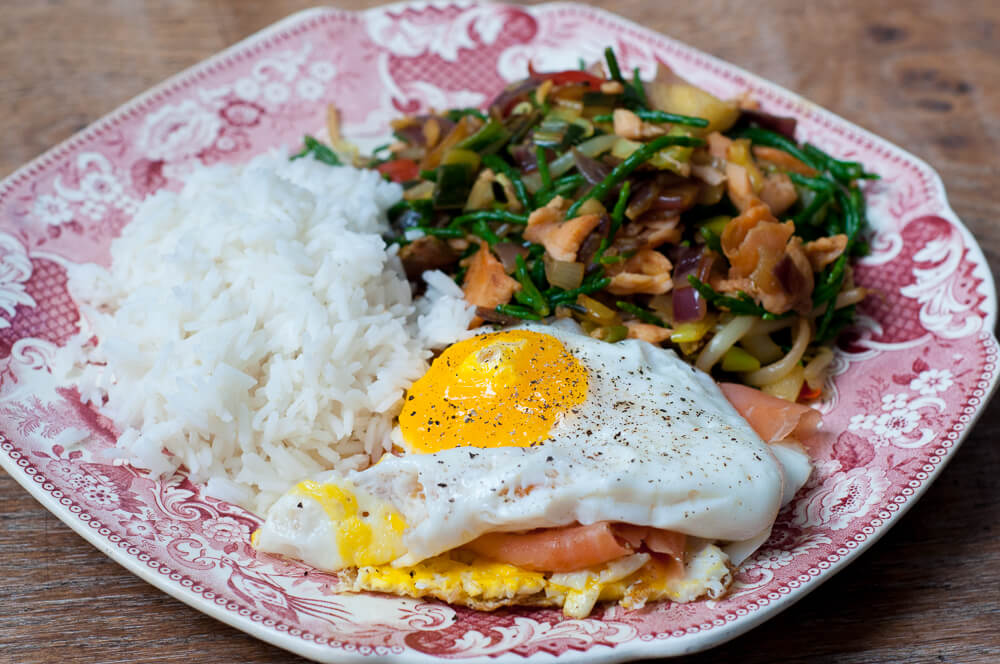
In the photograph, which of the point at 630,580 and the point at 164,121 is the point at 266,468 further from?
the point at 164,121

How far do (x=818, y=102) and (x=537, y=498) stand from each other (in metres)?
4.12

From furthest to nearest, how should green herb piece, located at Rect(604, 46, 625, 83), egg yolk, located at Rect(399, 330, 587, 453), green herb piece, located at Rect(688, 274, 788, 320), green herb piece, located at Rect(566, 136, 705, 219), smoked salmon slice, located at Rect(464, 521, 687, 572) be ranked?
green herb piece, located at Rect(604, 46, 625, 83) < green herb piece, located at Rect(566, 136, 705, 219) < green herb piece, located at Rect(688, 274, 788, 320) < egg yolk, located at Rect(399, 330, 587, 453) < smoked salmon slice, located at Rect(464, 521, 687, 572)

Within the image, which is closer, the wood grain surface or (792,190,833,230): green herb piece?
the wood grain surface

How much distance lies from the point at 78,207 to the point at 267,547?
2345 millimetres

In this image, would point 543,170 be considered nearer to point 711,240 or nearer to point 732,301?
point 711,240

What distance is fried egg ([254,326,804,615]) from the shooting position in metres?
3.15

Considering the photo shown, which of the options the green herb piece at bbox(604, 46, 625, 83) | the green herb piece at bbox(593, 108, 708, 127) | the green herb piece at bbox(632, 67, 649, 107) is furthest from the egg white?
the green herb piece at bbox(604, 46, 625, 83)

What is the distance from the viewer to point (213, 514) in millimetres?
3553

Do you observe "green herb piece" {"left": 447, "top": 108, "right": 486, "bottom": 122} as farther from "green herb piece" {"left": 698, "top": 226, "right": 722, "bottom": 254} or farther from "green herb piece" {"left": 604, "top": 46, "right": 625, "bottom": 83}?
"green herb piece" {"left": 698, "top": 226, "right": 722, "bottom": 254}

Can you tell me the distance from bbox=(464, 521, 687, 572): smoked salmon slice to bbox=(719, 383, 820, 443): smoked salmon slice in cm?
73

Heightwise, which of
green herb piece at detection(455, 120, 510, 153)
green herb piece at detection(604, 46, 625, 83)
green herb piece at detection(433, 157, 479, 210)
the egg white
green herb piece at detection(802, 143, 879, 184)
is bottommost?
the egg white

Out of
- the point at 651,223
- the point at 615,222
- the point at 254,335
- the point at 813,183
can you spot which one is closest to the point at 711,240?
the point at 651,223

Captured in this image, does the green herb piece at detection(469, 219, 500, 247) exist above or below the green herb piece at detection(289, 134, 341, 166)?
below

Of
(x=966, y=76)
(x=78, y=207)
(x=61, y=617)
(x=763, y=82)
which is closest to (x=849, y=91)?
(x=966, y=76)
